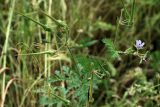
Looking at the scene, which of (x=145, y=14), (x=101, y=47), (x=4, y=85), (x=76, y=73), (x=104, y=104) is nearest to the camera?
(x=76, y=73)

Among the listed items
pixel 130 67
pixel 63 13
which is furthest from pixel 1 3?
pixel 130 67

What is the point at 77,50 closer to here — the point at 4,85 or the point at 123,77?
the point at 123,77

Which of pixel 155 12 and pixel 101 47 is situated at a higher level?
pixel 155 12

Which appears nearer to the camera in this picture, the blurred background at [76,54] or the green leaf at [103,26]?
the blurred background at [76,54]

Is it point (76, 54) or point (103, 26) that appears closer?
point (76, 54)

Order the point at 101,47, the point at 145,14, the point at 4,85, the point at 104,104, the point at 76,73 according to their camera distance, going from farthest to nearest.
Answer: the point at 145,14, the point at 101,47, the point at 104,104, the point at 4,85, the point at 76,73

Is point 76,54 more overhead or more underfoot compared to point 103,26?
more underfoot

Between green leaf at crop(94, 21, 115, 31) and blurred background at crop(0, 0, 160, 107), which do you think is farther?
green leaf at crop(94, 21, 115, 31)

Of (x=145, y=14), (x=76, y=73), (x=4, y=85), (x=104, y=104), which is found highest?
(x=145, y=14)
